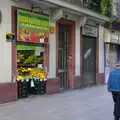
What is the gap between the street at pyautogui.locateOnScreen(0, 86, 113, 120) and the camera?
12641 mm

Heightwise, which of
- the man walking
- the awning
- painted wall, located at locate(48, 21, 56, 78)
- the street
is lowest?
the street

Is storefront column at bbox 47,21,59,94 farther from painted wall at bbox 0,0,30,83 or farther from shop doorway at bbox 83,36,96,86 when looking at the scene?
shop doorway at bbox 83,36,96,86

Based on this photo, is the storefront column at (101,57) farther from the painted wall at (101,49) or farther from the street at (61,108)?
the street at (61,108)

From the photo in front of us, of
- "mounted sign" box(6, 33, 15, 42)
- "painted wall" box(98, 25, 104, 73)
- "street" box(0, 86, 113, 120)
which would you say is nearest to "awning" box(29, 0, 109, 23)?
"painted wall" box(98, 25, 104, 73)

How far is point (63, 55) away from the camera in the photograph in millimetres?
21156

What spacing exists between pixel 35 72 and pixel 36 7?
8.51ft

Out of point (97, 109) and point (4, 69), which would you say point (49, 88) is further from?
point (97, 109)

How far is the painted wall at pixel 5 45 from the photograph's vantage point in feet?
51.2

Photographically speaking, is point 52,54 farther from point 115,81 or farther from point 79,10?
point 115,81

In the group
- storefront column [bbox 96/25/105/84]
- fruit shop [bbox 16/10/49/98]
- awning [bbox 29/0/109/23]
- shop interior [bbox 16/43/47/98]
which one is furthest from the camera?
storefront column [bbox 96/25/105/84]

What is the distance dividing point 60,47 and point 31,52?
9.79ft

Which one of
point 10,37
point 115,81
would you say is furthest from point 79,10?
point 115,81

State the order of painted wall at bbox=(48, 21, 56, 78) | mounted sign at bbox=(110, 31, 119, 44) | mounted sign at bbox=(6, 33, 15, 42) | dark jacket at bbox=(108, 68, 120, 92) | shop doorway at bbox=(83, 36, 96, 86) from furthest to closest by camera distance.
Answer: mounted sign at bbox=(110, 31, 119, 44) → shop doorway at bbox=(83, 36, 96, 86) → painted wall at bbox=(48, 21, 56, 78) → mounted sign at bbox=(6, 33, 15, 42) → dark jacket at bbox=(108, 68, 120, 92)

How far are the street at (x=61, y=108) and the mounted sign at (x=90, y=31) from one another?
16.3ft
